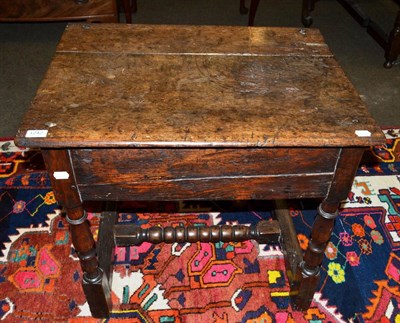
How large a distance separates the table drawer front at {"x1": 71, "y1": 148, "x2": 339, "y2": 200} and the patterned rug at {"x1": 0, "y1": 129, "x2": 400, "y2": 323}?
62 centimetres

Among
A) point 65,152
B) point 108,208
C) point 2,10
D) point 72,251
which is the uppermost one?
point 65,152

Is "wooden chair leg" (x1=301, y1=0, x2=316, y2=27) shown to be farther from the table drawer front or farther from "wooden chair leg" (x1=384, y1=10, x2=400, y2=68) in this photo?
the table drawer front

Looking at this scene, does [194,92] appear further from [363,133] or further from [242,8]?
[242,8]

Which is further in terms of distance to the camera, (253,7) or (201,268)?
(253,7)

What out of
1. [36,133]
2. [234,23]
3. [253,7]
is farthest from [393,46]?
[36,133]

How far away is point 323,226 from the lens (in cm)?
132

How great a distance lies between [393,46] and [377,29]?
1.20ft

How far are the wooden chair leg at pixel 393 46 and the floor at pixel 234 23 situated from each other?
7 cm

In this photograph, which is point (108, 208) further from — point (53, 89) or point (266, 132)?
point (266, 132)

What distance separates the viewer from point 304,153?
111 cm

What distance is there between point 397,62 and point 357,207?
5.43ft

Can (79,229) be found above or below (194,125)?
below

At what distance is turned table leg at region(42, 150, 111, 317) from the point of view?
109 centimetres

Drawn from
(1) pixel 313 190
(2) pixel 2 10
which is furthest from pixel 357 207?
(2) pixel 2 10
